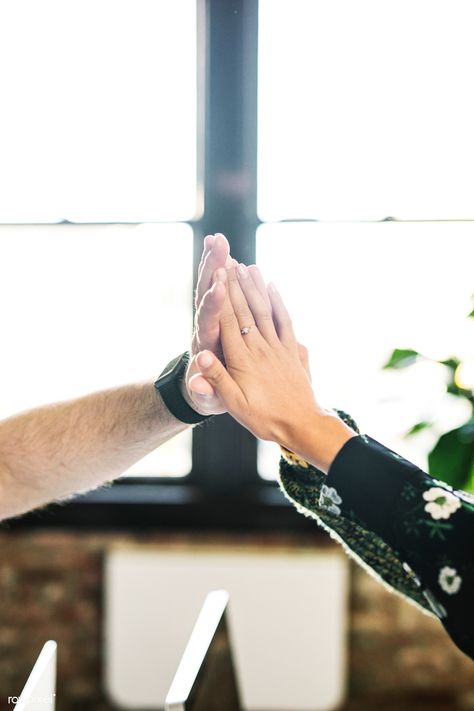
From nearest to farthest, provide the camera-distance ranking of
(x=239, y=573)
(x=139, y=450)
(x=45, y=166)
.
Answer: (x=139, y=450) → (x=239, y=573) → (x=45, y=166)

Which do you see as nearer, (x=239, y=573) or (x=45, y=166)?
(x=239, y=573)

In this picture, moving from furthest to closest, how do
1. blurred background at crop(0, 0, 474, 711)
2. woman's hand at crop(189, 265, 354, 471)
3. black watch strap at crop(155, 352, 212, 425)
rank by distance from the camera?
blurred background at crop(0, 0, 474, 711)
black watch strap at crop(155, 352, 212, 425)
woman's hand at crop(189, 265, 354, 471)

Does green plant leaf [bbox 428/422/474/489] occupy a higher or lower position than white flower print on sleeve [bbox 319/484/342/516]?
lower

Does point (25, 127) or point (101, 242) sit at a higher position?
point (25, 127)

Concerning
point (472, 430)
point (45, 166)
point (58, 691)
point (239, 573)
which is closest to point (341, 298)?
point (472, 430)

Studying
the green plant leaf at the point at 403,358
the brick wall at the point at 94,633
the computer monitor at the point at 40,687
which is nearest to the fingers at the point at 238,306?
the computer monitor at the point at 40,687

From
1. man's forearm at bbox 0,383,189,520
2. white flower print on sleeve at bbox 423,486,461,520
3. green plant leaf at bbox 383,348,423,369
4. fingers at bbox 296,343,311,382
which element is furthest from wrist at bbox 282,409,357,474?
green plant leaf at bbox 383,348,423,369

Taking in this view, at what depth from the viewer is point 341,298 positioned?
2348 millimetres

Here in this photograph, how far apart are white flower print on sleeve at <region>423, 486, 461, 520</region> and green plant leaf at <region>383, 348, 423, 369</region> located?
3.14 ft

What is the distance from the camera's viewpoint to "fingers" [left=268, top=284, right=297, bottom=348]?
1093 mm

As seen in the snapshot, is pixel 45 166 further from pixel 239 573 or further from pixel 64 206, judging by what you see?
pixel 239 573

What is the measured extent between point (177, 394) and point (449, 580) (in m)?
0.67

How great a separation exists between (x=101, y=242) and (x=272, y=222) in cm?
59

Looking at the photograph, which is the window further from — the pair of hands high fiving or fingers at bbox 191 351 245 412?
fingers at bbox 191 351 245 412
